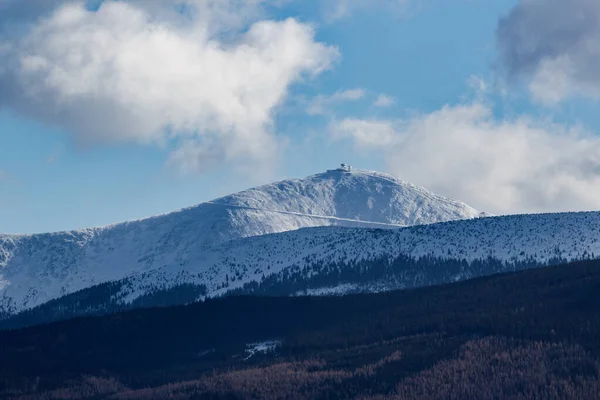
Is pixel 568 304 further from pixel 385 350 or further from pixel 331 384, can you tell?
pixel 331 384

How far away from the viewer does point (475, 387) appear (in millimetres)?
150750

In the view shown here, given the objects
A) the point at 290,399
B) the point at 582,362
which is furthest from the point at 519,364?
the point at 290,399

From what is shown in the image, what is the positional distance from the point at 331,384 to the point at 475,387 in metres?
24.0

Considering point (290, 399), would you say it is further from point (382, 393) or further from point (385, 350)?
point (385, 350)

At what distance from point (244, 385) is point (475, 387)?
37613 mm

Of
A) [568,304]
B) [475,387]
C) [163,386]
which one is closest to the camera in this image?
[475,387]

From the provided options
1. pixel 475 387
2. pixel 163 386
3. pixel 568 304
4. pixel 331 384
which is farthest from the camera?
pixel 568 304

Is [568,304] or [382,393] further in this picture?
[568,304]

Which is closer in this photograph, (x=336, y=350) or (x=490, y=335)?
(x=490, y=335)

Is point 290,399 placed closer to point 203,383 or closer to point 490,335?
point 203,383

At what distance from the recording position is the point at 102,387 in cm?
19488

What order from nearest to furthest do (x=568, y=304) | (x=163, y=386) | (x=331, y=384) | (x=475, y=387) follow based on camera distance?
(x=475, y=387) < (x=331, y=384) < (x=163, y=386) < (x=568, y=304)

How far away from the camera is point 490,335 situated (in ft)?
594

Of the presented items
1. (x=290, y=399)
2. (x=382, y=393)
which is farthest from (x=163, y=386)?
(x=382, y=393)
